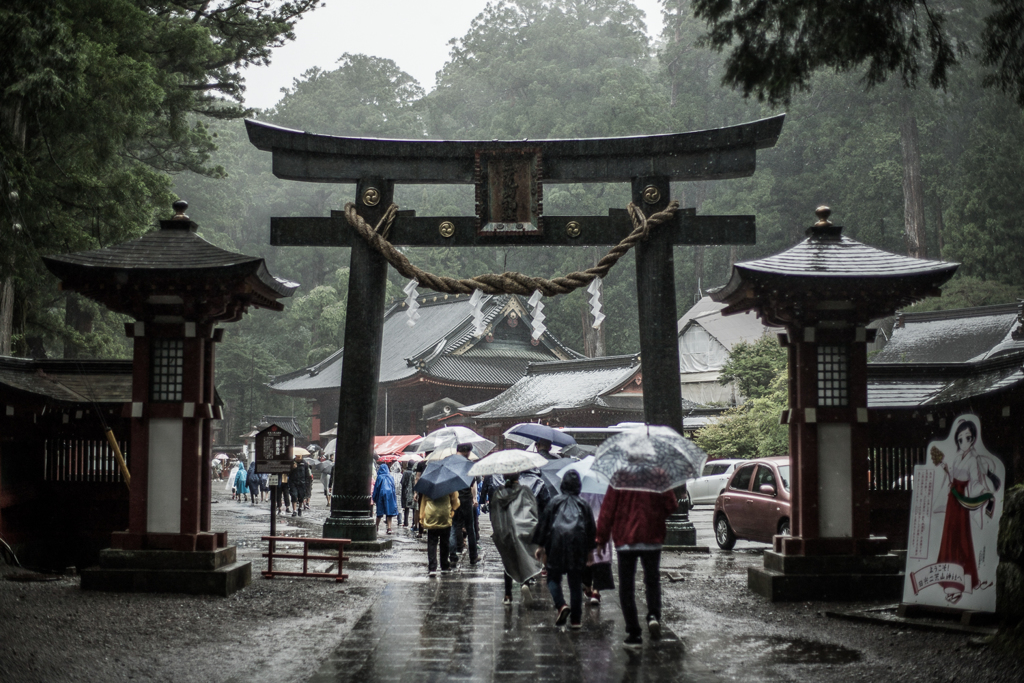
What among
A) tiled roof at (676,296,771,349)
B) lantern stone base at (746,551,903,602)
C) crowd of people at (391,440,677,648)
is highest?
tiled roof at (676,296,771,349)

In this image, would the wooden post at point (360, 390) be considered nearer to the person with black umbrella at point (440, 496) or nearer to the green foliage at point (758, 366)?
the person with black umbrella at point (440, 496)

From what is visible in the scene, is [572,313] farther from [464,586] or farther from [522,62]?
[464,586]

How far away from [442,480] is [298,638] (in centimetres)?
380

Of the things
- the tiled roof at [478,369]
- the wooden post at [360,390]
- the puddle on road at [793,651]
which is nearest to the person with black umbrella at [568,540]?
the puddle on road at [793,651]

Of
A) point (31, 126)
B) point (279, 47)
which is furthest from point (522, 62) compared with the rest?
point (31, 126)

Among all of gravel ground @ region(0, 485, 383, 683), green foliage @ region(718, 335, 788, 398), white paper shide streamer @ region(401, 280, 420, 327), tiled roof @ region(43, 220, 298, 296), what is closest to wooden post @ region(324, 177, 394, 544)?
white paper shide streamer @ region(401, 280, 420, 327)

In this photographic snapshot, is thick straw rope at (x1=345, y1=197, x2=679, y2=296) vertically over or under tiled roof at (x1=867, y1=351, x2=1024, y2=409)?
over

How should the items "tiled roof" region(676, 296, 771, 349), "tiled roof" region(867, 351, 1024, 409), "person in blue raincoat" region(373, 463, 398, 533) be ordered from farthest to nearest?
"tiled roof" region(676, 296, 771, 349)
"person in blue raincoat" region(373, 463, 398, 533)
"tiled roof" region(867, 351, 1024, 409)

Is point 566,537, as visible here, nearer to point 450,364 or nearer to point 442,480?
point 442,480

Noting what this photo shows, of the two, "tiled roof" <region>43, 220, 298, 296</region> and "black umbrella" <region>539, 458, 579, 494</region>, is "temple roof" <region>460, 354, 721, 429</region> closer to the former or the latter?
"black umbrella" <region>539, 458, 579, 494</region>

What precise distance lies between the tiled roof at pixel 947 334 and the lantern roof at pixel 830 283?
23724 mm

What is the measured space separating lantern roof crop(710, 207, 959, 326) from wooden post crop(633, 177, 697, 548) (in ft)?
10.1

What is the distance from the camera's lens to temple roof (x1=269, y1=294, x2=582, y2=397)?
4562cm

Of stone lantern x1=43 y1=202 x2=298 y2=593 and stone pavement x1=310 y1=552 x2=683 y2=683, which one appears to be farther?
stone lantern x1=43 y1=202 x2=298 y2=593
